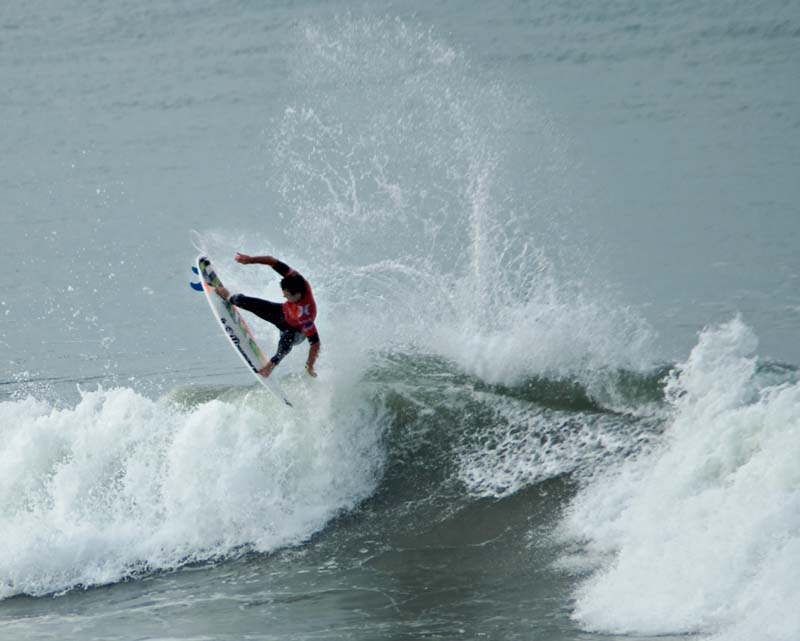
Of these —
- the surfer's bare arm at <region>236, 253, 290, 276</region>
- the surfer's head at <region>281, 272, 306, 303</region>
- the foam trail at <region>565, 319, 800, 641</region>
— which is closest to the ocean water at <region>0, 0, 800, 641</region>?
the foam trail at <region>565, 319, 800, 641</region>

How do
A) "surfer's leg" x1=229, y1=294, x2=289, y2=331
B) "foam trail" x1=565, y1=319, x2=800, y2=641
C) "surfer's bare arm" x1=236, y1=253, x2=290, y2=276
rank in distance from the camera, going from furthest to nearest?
1. "surfer's leg" x1=229, y1=294, x2=289, y2=331
2. "surfer's bare arm" x1=236, y1=253, x2=290, y2=276
3. "foam trail" x1=565, y1=319, x2=800, y2=641

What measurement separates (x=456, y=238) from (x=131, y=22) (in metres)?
23.8

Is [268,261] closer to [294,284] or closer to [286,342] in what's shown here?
[294,284]

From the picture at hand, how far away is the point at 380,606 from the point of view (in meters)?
9.91

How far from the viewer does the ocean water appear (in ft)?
32.8

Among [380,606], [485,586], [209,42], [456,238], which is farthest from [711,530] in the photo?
[209,42]

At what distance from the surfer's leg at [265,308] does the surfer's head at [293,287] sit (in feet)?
1.18

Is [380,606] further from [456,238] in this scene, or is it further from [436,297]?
[456,238]

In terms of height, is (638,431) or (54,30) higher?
(54,30)

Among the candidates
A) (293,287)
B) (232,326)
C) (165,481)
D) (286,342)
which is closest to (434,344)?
(286,342)

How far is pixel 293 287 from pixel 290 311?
40 centimetres

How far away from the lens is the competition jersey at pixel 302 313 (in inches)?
488

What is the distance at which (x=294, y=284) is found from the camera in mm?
12180

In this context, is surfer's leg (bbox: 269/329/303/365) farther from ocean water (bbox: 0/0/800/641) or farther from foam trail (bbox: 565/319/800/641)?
foam trail (bbox: 565/319/800/641)
